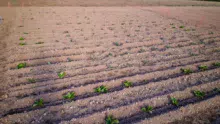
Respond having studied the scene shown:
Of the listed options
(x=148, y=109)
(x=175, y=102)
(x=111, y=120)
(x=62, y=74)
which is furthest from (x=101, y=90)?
(x=175, y=102)

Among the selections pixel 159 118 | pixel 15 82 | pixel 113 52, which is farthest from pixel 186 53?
pixel 15 82

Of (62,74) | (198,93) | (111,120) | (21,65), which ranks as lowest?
(111,120)

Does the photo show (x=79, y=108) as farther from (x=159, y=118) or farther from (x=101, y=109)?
(x=159, y=118)

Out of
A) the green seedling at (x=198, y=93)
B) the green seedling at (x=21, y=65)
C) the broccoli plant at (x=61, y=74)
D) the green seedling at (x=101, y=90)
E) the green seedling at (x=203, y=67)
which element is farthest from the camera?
the green seedling at (x=203, y=67)

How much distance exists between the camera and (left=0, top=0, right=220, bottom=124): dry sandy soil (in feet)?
12.4

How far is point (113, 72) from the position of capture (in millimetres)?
5504

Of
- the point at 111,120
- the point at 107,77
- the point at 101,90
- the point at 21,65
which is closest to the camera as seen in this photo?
the point at 111,120

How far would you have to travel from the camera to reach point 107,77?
5230 mm

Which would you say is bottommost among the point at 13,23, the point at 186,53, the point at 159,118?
the point at 159,118

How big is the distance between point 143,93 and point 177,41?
5.75 metres

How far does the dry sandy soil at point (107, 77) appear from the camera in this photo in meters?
3.78

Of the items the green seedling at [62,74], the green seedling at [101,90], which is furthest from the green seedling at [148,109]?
the green seedling at [62,74]

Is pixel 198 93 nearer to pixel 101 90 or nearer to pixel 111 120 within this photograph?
pixel 111 120

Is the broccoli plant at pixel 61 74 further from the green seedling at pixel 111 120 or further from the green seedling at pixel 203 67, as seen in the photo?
the green seedling at pixel 203 67
